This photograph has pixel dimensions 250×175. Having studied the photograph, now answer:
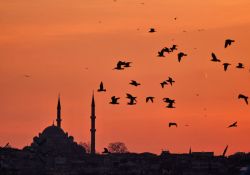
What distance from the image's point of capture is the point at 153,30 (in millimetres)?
107688

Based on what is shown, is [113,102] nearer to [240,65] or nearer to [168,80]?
[168,80]

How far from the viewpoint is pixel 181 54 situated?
373 ft

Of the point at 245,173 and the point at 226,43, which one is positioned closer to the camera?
the point at 226,43

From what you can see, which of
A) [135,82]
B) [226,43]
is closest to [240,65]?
[226,43]

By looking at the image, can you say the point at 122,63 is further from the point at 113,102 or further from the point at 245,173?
the point at 245,173

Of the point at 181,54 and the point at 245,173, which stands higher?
the point at 181,54

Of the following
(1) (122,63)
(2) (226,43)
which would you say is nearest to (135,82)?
(1) (122,63)

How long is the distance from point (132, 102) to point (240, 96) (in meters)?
8.47

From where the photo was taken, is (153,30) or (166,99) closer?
(153,30)

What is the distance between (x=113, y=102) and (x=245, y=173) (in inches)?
428

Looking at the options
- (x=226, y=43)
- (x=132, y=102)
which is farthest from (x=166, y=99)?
(x=226, y=43)

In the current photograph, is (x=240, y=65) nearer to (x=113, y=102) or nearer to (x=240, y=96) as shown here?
(x=240, y=96)

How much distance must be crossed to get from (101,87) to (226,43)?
9.39 metres

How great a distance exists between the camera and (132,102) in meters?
115
